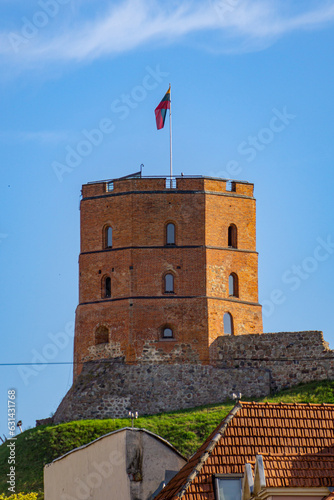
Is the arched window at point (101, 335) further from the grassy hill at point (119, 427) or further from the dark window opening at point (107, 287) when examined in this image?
the grassy hill at point (119, 427)

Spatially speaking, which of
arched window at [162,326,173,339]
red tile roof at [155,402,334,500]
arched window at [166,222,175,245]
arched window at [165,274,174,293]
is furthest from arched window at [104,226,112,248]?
red tile roof at [155,402,334,500]

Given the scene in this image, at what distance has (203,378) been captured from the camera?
Answer: 57.1 m

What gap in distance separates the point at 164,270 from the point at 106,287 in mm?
2930

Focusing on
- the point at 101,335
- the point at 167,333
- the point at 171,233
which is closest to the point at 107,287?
the point at 101,335

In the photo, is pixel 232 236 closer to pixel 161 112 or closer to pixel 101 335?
pixel 161 112

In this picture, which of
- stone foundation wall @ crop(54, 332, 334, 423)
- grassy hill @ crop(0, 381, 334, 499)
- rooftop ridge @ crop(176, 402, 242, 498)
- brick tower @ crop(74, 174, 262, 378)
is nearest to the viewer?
rooftop ridge @ crop(176, 402, 242, 498)

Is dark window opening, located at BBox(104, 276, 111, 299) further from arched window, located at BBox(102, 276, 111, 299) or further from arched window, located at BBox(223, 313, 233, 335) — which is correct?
arched window, located at BBox(223, 313, 233, 335)

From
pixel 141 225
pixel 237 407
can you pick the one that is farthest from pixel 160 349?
pixel 237 407

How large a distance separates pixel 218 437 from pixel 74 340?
101 ft

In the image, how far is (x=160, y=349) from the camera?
57.6 m

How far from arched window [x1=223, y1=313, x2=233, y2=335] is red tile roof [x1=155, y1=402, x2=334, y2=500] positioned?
2828 centimetres

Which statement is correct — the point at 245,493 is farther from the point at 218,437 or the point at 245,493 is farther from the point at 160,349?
the point at 160,349

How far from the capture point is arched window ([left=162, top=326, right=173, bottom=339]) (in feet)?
190

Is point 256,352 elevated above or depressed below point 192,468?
above
